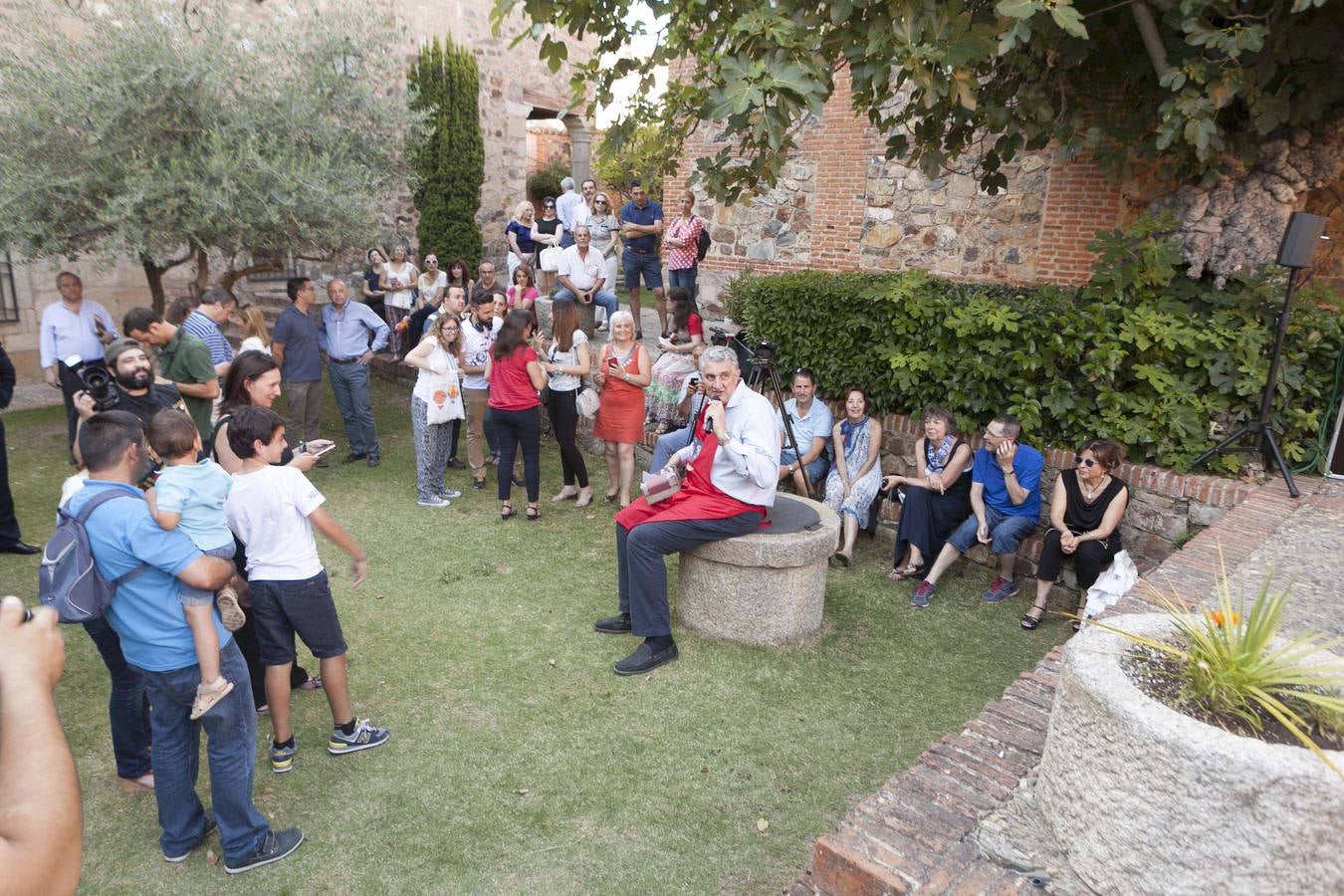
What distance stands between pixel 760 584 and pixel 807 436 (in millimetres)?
2303

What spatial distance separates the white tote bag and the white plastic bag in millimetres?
5505

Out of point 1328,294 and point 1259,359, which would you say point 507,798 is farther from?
point 1328,294

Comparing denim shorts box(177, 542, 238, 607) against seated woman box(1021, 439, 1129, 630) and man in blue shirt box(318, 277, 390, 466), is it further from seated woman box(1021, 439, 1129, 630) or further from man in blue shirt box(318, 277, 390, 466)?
man in blue shirt box(318, 277, 390, 466)

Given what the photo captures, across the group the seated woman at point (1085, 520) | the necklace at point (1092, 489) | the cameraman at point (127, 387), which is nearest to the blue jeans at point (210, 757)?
the cameraman at point (127, 387)

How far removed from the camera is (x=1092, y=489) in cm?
566

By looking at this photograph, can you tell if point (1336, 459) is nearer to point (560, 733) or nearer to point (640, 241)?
point (560, 733)

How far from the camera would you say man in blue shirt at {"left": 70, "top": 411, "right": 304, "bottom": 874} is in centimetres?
298

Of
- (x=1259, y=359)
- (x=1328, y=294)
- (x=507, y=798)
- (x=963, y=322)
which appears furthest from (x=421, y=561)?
(x=1328, y=294)

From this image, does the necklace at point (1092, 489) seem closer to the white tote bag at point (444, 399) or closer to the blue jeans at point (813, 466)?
the blue jeans at point (813, 466)

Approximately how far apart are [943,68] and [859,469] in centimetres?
313

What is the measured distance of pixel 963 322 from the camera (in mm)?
6609

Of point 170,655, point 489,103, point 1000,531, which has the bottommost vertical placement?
point 1000,531

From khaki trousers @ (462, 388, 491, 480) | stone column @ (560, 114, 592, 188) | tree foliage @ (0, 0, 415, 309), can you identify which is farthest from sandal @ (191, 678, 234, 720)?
stone column @ (560, 114, 592, 188)

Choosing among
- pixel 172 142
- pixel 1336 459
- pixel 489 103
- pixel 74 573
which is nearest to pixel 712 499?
pixel 74 573
